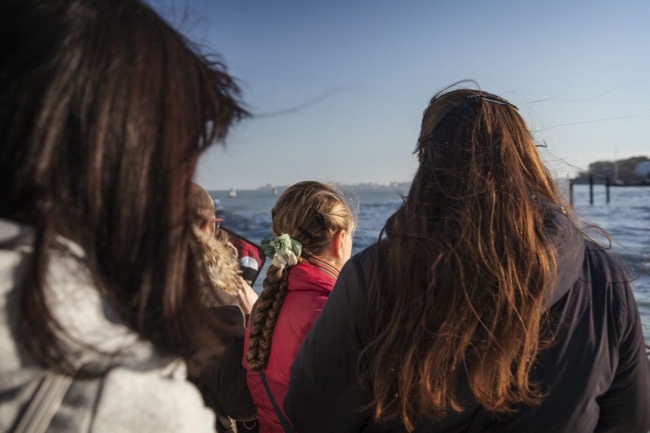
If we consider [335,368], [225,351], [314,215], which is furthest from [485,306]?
[225,351]

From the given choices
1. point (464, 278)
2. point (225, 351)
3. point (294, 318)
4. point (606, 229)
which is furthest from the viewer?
point (606, 229)

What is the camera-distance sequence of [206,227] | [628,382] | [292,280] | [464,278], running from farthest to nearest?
[206,227]
[292,280]
[628,382]
[464,278]

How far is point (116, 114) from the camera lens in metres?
0.99

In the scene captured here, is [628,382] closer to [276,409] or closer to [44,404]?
[276,409]

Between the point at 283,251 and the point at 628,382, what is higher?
the point at 283,251

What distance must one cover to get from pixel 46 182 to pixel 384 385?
4.01ft

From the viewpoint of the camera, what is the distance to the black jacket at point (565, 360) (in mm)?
Answer: 1741

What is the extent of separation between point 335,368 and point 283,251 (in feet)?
2.84

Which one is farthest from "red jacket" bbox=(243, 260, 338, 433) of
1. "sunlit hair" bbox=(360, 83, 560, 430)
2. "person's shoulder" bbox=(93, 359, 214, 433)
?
"person's shoulder" bbox=(93, 359, 214, 433)

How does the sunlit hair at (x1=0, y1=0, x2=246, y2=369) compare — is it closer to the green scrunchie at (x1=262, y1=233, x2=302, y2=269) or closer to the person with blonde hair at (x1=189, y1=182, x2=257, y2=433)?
the green scrunchie at (x1=262, y1=233, x2=302, y2=269)

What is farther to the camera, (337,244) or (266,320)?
(337,244)

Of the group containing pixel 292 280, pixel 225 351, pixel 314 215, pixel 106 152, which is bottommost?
pixel 225 351

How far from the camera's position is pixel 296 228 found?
9.50 ft

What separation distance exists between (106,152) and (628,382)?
5.68 ft
